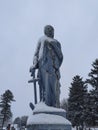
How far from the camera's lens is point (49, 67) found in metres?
12.3

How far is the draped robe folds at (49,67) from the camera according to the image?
40.0 feet

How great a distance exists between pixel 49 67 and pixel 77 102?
31.5 meters

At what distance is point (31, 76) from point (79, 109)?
3059 centimetres

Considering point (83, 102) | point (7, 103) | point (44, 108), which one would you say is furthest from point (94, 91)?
point (44, 108)

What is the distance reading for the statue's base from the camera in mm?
11180

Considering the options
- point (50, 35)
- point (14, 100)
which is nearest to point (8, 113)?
point (14, 100)

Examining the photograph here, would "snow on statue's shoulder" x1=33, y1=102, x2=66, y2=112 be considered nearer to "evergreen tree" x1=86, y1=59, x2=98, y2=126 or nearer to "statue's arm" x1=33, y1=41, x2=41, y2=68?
"statue's arm" x1=33, y1=41, x2=41, y2=68

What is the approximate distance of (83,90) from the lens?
44250 mm

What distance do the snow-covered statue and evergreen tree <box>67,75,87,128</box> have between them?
92.2 ft

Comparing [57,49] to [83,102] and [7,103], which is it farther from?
[7,103]

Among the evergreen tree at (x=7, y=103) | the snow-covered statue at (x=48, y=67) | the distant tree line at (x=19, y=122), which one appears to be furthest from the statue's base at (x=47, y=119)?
the evergreen tree at (x=7, y=103)

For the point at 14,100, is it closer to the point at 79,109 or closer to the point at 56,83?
the point at 79,109

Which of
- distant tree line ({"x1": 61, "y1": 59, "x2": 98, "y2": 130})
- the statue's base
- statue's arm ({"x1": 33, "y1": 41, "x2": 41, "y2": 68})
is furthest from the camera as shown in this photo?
distant tree line ({"x1": 61, "y1": 59, "x2": 98, "y2": 130})

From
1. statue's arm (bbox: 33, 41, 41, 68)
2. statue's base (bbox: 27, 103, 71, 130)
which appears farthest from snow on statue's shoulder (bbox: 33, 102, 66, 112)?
statue's arm (bbox: 33, 41, 41, 68)
